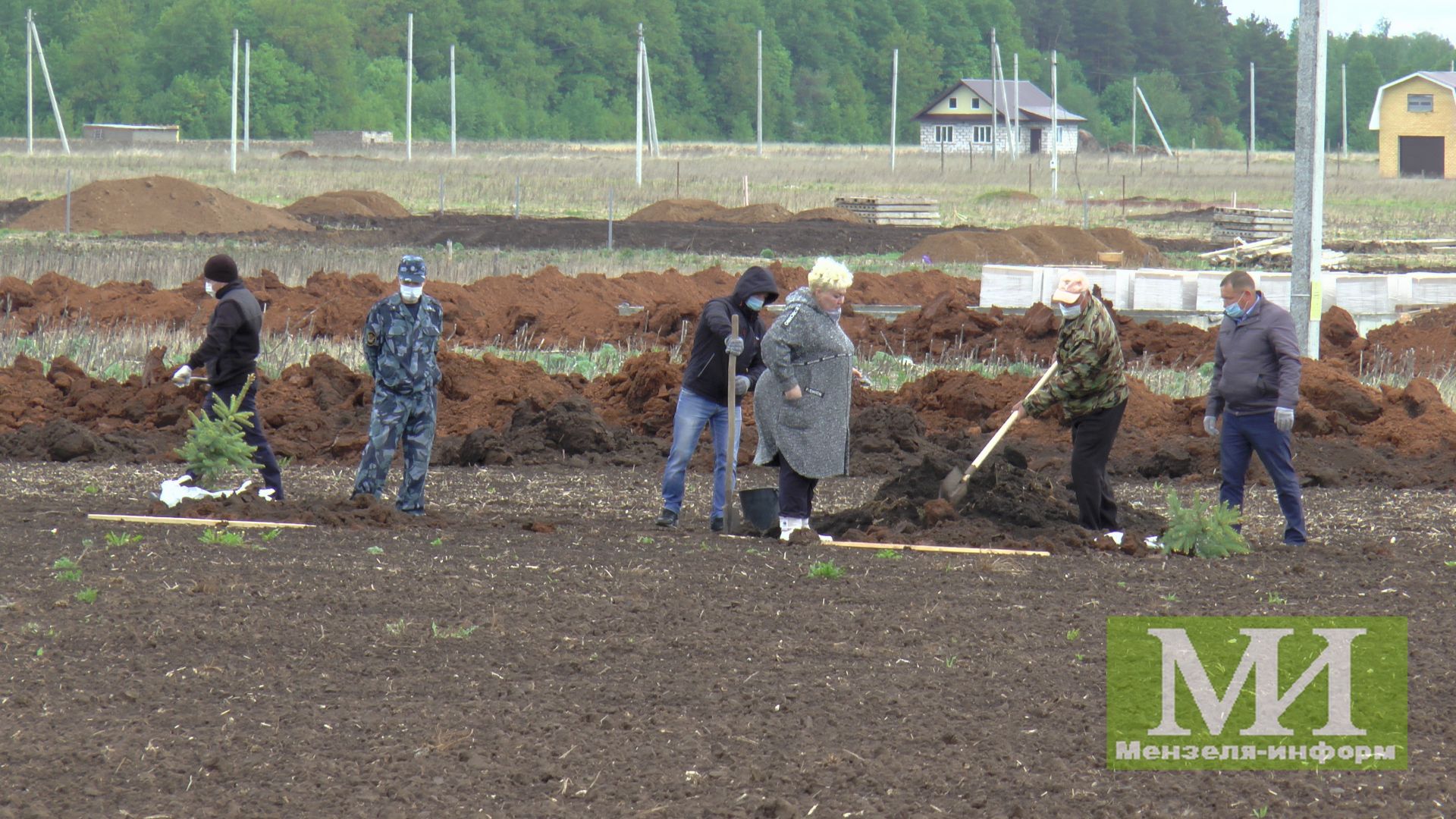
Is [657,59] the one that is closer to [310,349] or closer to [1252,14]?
[1252,14]

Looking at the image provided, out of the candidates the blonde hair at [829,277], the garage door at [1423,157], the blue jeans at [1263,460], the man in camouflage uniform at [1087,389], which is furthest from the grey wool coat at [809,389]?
the garage door at [1423,157]

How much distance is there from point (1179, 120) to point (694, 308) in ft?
392

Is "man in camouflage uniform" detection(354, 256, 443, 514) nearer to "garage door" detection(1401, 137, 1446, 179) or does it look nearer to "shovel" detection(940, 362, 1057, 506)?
"shovel" detection(940, 362, 1057, 506)

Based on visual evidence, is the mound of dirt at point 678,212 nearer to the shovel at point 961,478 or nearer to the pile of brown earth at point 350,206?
the pile of brown earth at point 350,206

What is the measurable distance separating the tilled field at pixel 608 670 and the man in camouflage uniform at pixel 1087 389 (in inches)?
27.2

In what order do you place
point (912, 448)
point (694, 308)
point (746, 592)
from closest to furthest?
point (746, 592) < point (912, 448) < point (694, 308)

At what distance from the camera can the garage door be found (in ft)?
249

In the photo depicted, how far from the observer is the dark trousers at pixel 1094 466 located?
950 centimetres

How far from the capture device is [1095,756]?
5.88m

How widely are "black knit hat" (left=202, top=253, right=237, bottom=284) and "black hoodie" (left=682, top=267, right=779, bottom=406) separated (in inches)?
118

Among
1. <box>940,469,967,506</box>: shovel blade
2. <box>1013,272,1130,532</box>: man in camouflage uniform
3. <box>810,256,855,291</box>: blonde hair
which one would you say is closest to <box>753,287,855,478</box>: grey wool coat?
<box>810,256,855,291</box>: blonde hair

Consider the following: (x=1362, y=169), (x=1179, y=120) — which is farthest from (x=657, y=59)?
(x=1362, y=169)

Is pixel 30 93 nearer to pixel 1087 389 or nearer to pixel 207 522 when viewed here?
pixel 207 522

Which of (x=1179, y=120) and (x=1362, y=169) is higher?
(x=1179, y=120)
